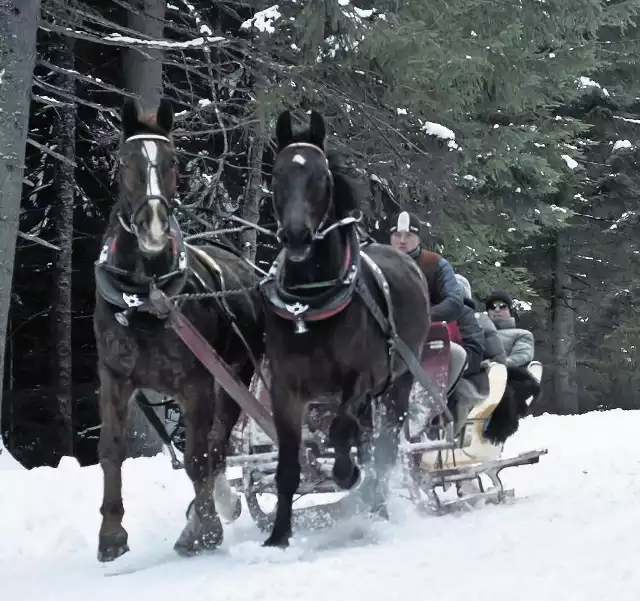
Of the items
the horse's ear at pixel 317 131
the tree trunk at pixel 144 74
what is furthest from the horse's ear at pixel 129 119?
the tree trunk at pixel 144 74

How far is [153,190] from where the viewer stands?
5.32 m

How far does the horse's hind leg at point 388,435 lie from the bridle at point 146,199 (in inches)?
90.8

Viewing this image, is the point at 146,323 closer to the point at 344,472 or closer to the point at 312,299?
the point at 312,299

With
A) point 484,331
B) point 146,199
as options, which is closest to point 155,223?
point 146,199

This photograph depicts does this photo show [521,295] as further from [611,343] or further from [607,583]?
[607,583]

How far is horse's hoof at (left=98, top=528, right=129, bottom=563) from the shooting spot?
5438 mm

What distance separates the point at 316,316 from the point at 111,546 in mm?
1693

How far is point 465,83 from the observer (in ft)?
40.1

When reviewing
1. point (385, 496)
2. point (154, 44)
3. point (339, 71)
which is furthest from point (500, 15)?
point (385, 496)

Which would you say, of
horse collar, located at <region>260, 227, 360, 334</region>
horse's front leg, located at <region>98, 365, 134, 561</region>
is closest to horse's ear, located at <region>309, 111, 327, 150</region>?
horse collar, located at <region>260, 227, 360, 334</region>

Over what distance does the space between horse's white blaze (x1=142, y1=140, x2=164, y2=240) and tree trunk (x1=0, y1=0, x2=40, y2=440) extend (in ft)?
9.63

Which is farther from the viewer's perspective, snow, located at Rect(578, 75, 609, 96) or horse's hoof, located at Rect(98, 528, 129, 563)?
snow, located at Rect(578, 75, 609, 96)

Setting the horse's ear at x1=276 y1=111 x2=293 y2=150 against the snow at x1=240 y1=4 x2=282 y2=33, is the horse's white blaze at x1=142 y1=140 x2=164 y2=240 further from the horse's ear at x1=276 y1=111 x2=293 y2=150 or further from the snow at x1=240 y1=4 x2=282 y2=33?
the snow at x1=240 y1=4 x2=282 y2=33

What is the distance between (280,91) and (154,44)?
1460mm
